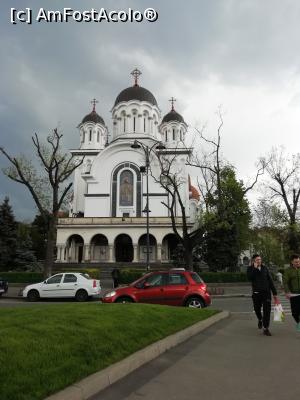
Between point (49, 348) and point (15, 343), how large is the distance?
1.49ft

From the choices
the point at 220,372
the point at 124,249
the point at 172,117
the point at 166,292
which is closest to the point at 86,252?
the point at 124,249

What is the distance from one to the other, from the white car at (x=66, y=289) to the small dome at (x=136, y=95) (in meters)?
46.0

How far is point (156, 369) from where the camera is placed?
622 cm

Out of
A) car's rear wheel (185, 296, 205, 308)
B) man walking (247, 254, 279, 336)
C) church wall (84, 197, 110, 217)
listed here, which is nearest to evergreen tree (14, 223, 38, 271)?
church wall (84, 197, 110, 217)

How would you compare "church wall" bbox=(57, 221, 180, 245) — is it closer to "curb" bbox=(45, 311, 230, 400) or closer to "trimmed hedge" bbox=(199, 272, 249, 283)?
"trimmed hedge" bbox=(199, 272, 249, 283)

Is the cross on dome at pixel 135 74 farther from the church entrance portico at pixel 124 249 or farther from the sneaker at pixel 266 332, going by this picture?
the sneaker at pixel 266 332

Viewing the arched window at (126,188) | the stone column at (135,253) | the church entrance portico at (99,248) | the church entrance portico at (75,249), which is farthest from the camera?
the arched window at (126,188)

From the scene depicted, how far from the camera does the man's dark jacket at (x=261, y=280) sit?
31.6 ft

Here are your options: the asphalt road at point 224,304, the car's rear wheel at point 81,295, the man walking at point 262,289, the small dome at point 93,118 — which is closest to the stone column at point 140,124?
the small dome at point 93,118

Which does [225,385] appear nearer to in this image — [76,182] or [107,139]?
[76,182]

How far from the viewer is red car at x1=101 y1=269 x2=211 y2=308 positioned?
13789 mm

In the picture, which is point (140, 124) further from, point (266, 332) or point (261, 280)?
point (266, 332)

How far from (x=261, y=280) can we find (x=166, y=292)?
4780mm

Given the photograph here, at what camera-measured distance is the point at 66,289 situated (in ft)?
69.4
